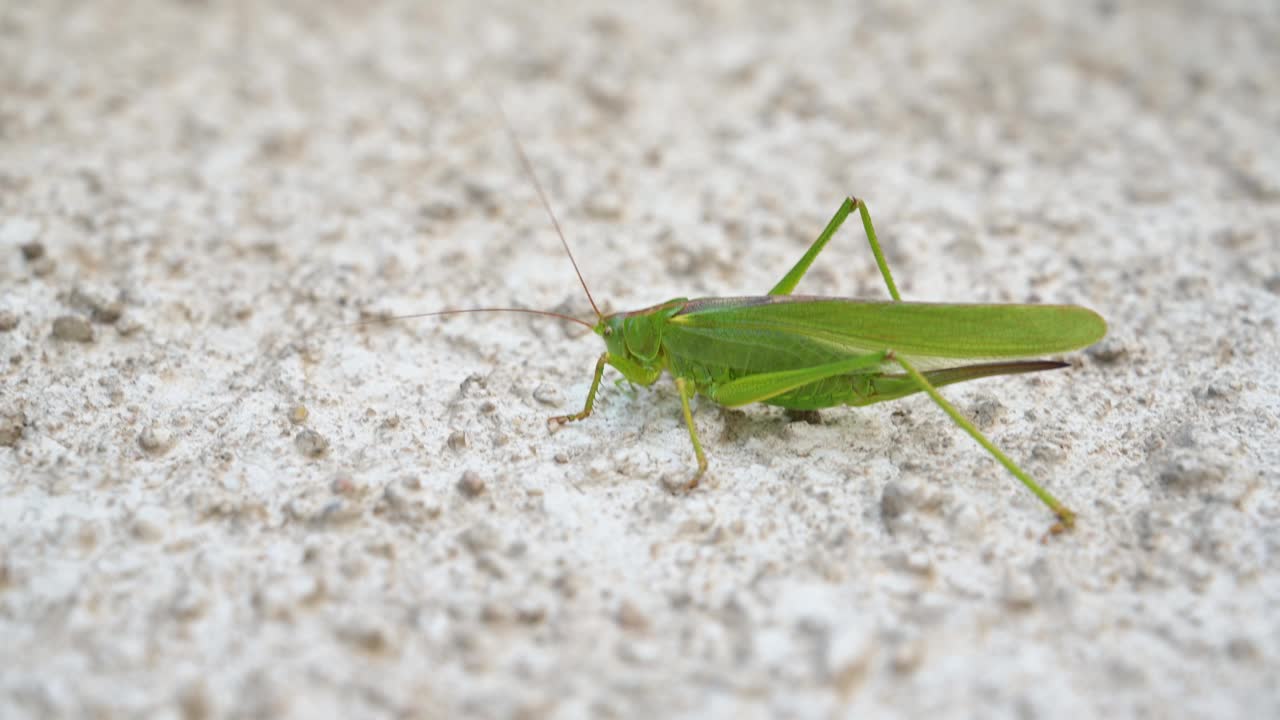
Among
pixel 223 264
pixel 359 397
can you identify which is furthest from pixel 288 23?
pixel 359 397

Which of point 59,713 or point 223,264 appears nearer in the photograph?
point 59,713

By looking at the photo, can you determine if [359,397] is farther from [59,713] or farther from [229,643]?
[59,713]

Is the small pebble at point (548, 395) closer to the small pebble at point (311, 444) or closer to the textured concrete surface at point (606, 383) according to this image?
the textured concrete surface at point (606, 383)

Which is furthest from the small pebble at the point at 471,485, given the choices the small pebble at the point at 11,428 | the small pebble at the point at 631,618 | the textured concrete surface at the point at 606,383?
the small pebble at the point at 11,428

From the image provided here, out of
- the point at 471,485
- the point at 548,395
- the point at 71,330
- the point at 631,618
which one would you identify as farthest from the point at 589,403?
the point at 71,330

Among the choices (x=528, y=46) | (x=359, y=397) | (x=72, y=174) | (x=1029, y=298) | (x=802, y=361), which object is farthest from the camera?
(x=528, y=46)

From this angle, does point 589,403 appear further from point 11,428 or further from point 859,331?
point 11,428

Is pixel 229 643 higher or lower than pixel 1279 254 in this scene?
lower
